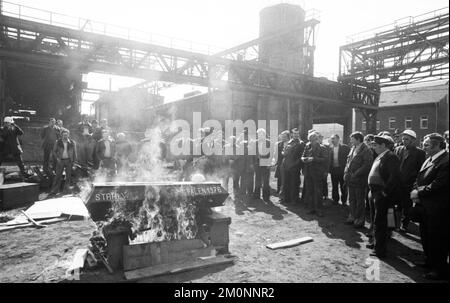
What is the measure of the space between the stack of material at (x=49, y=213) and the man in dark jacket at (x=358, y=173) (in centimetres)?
602

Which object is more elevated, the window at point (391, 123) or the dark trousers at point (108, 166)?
the window at point (391, 123)

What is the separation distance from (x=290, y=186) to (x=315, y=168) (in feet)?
5.20

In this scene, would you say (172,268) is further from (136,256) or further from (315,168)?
(315,168)

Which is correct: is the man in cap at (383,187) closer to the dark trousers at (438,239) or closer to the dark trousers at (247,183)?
→ the dark trousers at (438,239)

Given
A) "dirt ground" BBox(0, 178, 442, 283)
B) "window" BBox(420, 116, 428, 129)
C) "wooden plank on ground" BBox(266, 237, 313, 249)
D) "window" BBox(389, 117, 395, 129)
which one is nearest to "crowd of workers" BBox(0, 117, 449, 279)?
"dirt ground" BBox(0, 178, 442, 283)

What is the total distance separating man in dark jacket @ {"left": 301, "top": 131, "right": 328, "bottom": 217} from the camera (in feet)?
23.4

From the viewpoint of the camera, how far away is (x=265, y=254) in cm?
471

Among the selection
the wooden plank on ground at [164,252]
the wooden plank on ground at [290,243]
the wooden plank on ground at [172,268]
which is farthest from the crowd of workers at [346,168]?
the wooden plank on ground at [164,252]

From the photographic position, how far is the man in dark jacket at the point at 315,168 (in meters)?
7.13
